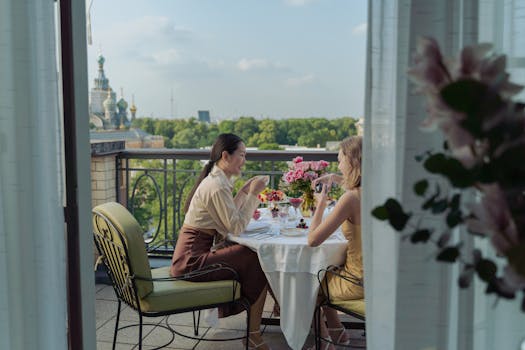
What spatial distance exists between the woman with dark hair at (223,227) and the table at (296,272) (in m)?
0.19

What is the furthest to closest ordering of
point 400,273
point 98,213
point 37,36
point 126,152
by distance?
point 126,152
point 98,213
point 37,36
point 400,273

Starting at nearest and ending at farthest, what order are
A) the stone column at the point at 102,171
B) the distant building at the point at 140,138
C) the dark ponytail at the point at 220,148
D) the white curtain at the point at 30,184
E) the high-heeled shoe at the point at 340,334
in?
the white curtain at the point at 30,184, the dark ponytail at the point at 220,148, the high-heeled shoe at the point at 340,334, the stone column at the point at 102,171, the distant building at the point at 140,138

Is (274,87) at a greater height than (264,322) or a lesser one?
greater

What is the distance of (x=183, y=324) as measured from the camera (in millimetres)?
3697

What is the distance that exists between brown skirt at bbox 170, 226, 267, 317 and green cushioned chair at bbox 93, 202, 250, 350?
5 cm

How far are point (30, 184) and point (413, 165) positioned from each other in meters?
1.29

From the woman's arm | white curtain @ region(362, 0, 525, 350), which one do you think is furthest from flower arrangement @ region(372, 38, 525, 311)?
the woman's arm

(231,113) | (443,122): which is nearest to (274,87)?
(231,113)

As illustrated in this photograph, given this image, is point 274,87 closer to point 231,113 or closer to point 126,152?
point 231,113

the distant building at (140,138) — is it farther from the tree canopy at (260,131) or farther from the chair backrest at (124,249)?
the chair backrest at (124,249)

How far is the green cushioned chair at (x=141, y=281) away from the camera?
8.91ft

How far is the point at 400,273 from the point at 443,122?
1.04 metres

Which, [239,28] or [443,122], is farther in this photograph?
[239,28]

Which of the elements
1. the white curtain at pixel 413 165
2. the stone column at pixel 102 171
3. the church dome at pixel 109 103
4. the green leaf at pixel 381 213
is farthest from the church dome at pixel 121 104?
the green leaf at pixel 381 213
